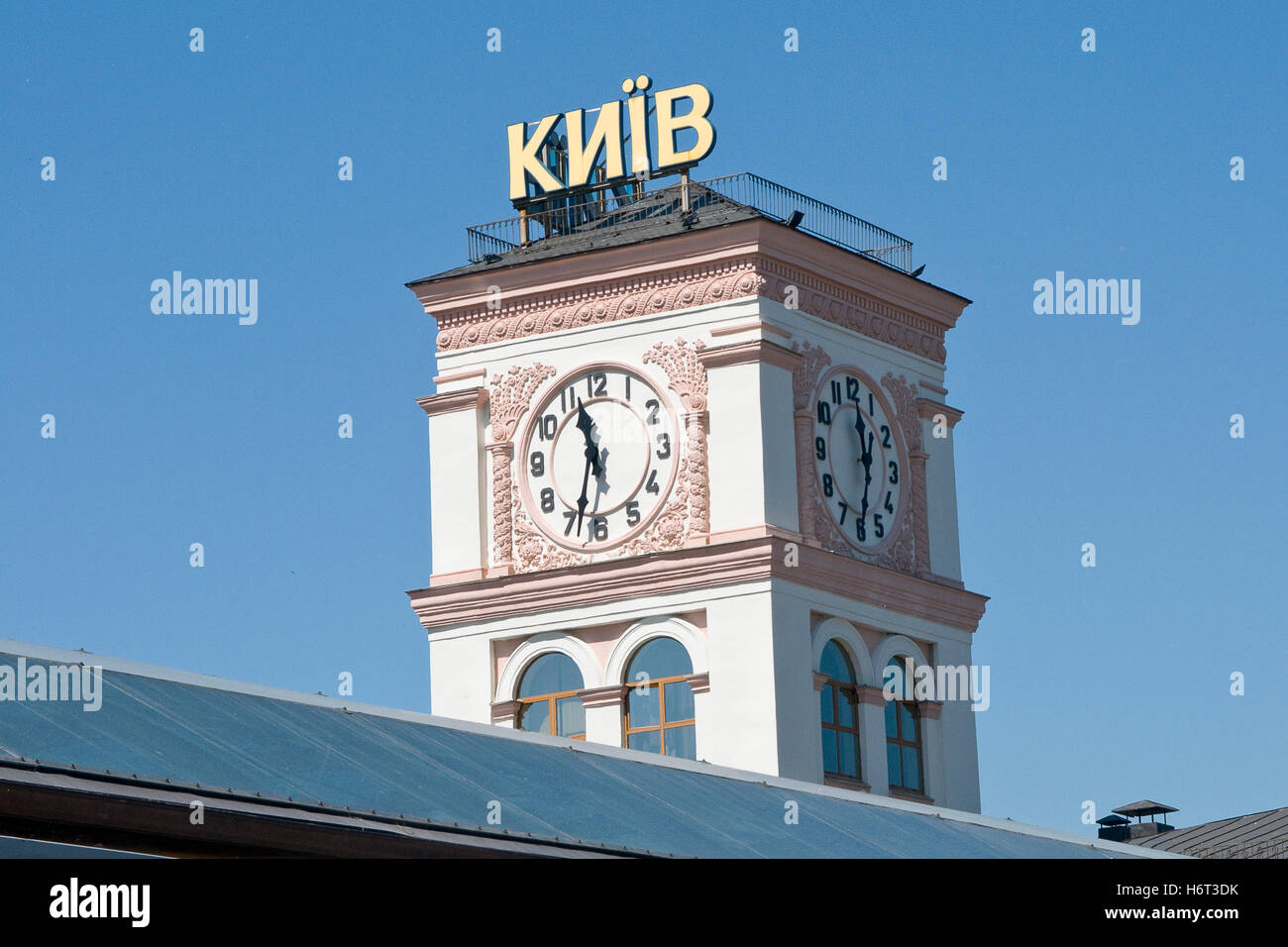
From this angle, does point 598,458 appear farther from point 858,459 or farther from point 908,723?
point 908,723

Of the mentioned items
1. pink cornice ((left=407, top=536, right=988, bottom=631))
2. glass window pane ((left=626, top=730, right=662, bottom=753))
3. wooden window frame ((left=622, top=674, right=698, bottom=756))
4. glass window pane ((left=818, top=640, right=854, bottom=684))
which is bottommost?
glass window pane ((left=626, top=730, right=662, bottom=753))

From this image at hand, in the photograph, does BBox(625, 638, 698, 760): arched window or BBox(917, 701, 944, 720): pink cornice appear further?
BBox(917, 701, 944, 720): pink cornice

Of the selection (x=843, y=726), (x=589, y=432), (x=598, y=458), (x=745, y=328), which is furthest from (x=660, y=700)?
(x=745, y=328)

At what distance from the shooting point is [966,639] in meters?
59.7

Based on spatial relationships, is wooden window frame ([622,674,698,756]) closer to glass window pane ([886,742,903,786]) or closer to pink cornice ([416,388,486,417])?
glass window pane ([886,742,903,786])

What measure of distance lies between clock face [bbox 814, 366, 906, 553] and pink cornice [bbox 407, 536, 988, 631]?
993 millimetres

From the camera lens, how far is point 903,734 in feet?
189

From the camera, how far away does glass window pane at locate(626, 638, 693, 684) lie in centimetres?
5478

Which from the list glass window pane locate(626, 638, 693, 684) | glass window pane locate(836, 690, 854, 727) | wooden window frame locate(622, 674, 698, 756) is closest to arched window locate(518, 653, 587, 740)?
wooden window frame locate(622, 674, 698, 756)

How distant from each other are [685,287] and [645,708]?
7.99 metres

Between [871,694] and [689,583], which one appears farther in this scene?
[871,694]

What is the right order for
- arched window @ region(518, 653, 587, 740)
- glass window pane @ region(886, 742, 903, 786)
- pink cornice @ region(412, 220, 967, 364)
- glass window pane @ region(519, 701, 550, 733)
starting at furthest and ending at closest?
glass window pane @ region(886, 742, 903, 786) < glass window pane @ region(519, 701, 550, 733) < arched window @ region(518, 653, 587, 740) < pink cornice @ region(412, 220, 967, 364)
